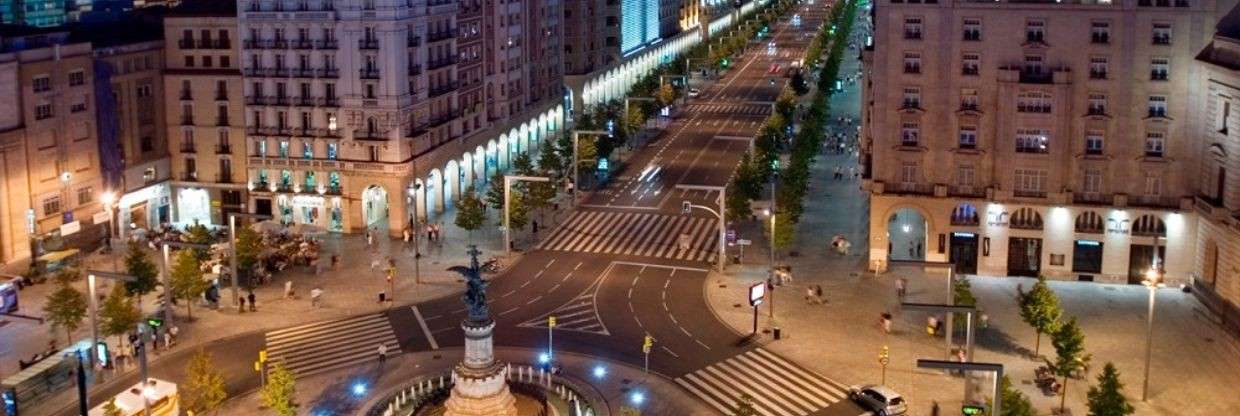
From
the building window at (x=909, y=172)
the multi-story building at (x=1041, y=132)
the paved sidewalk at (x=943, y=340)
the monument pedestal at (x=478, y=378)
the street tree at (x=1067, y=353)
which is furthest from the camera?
the building window at (x=909, y=172)

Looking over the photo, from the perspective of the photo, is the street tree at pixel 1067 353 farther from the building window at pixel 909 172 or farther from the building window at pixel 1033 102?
the building window at pixel 909 172

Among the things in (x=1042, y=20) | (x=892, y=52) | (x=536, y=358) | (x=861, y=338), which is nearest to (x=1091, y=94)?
(x=1042, y=20)

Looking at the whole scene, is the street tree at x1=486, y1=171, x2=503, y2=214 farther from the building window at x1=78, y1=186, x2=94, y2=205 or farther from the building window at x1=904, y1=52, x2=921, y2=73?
the building window at x1=904, y1=52, x2=921, y2=73

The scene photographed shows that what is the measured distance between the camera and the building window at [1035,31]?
99500 millimetres

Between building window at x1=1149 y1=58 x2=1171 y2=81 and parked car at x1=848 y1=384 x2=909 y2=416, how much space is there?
3925 cm

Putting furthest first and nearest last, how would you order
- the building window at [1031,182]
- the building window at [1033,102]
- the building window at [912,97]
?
the building window at [912,97] < the building window at [1031,182] < the building window at [1033,102]

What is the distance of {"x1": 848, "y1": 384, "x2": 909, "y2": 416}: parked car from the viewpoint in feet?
234

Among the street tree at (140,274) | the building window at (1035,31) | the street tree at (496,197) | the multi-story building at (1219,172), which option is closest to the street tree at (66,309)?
the street tree at (140,274)

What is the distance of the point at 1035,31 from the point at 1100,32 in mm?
4746

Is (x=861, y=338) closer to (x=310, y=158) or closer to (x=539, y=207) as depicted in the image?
(x=539, y=207)

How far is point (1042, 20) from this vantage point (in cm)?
9938

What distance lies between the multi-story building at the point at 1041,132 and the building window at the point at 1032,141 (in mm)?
85

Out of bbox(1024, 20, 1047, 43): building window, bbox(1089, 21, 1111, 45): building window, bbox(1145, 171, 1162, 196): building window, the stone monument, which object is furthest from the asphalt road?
bbox(1089, 21, 1111, 45): building window

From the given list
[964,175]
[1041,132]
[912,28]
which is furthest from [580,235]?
[1041,132]
